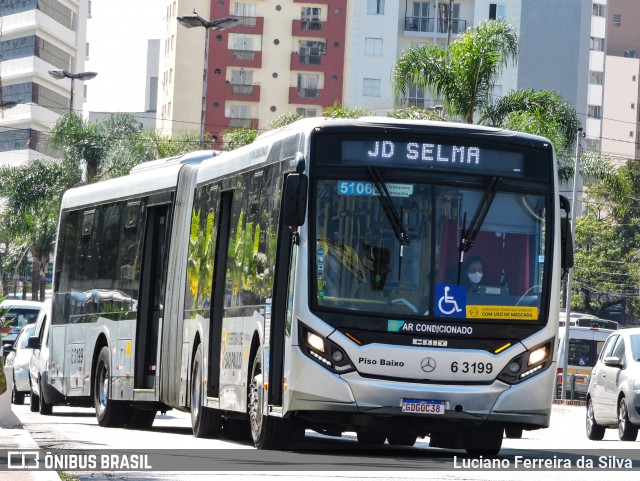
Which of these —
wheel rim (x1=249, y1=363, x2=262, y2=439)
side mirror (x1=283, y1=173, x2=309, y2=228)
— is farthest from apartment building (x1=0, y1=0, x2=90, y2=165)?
side mirror (x1=283, y1=173, x2=309, y2=228)

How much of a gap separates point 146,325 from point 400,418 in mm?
7379

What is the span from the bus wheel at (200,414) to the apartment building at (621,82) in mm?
110756

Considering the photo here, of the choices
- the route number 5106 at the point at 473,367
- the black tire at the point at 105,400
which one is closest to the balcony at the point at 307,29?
the black tire at the point at 105,400

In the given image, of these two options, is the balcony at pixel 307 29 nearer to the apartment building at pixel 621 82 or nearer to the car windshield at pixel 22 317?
the apartment building at pixel 621 82

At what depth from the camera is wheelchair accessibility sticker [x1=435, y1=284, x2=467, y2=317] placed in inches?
634

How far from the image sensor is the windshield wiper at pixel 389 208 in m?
16.1

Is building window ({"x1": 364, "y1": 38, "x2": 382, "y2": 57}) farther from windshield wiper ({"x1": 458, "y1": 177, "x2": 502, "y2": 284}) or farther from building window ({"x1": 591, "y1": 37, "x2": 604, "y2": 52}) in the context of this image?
windshield wiper ({"x1": 458, "y1": 177, "x2": 502, "y2": 284})

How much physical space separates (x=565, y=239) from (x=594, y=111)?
4566 inches

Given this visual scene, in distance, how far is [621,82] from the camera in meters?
136

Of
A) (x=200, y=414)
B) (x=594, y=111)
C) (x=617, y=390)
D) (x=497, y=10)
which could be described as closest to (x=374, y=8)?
(x=497, y=10)

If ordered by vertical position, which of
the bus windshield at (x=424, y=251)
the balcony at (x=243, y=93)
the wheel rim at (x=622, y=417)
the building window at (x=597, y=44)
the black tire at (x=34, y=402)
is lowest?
the black tire at (x=34, y=402)

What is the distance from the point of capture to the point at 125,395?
75.5ft

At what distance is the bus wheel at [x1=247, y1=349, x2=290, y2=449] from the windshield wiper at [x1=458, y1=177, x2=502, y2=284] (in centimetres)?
241

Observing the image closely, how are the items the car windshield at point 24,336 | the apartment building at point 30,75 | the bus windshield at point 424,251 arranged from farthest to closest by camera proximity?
the apartment building at point 30,75 → the car windshield at point 24,336 → the bus windshield at point 424,251
